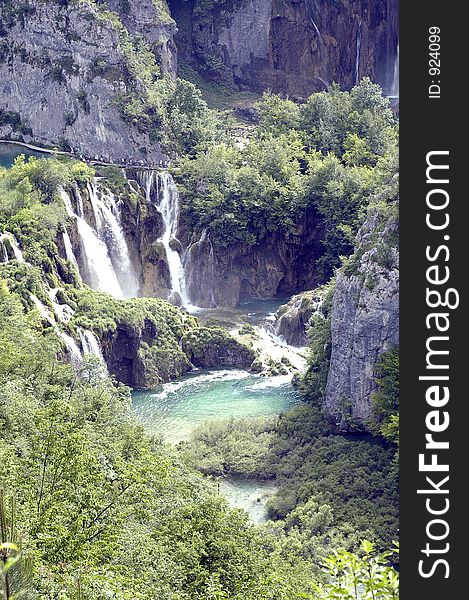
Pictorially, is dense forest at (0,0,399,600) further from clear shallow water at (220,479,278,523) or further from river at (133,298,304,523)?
river at (133,298,304,523)

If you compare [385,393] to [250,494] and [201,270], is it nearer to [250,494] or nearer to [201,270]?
[250,494]

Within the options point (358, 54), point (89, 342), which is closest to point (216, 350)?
point (89, 342)

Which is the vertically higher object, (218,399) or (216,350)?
(216,350)

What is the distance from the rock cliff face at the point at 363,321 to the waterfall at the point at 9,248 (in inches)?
532

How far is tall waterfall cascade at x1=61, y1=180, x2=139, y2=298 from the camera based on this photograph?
42.0 metres

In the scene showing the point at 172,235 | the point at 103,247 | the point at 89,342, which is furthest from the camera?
the point at 172,235

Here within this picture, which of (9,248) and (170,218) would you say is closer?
(9,248)

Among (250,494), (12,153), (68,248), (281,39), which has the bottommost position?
(250,494)

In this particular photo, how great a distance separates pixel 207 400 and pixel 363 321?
26.4 ft

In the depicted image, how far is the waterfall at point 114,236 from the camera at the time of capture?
4388 cm

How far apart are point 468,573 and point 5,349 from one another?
1985 cm

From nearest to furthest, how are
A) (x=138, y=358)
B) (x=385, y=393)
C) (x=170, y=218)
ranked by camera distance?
(x=385, y=393) < (x=138, y=358) < (x=170, y=218)

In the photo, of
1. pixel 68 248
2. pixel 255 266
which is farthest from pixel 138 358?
pixel 255 266

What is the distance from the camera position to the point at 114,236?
1743 inches
